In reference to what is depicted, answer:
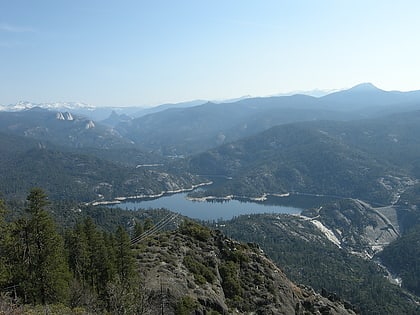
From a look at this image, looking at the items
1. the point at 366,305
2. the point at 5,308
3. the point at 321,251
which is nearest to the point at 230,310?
the point at 5,308

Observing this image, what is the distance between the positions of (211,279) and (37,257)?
25.5 metres

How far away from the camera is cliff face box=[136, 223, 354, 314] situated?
4883 cm

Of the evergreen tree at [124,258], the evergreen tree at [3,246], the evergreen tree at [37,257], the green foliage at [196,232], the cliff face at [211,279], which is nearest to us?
the evergreen tree at [3,246]

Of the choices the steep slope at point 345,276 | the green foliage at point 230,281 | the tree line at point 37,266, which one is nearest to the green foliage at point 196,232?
the green foliage at point 230,281

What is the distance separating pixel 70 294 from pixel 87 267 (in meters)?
14.2

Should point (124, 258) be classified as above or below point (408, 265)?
above

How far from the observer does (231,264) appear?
65.8 m

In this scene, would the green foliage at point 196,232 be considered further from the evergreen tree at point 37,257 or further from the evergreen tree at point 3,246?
the evergreen tree at point 3,246

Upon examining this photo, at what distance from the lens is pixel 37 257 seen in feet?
136

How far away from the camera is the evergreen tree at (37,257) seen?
40.8 metres

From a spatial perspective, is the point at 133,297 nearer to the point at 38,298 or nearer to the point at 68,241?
the point at 38,298

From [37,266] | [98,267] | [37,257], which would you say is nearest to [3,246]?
[37,257]

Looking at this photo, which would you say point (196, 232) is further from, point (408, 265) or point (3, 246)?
→ point (408, 265)

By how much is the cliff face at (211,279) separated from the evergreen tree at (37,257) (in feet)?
31.5
